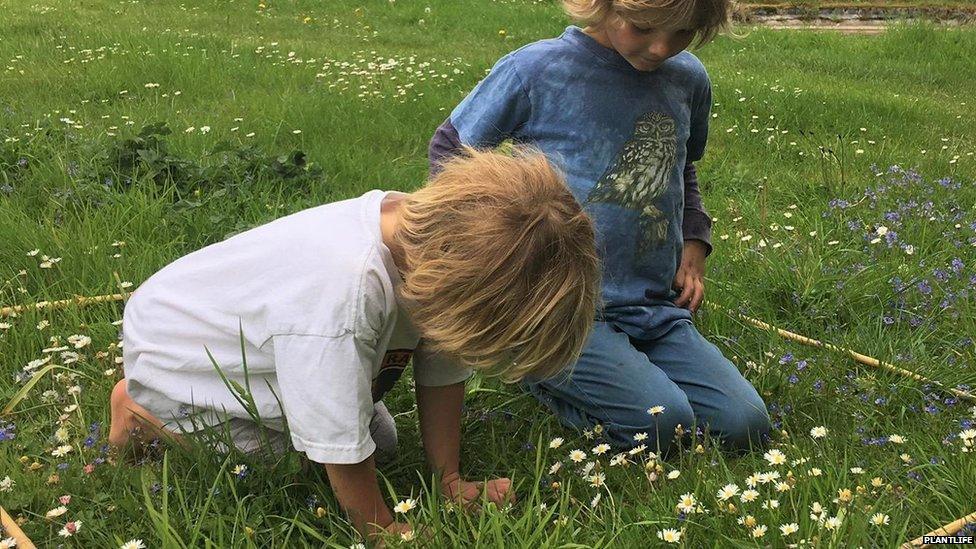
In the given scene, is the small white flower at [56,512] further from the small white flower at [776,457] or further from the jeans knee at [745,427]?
the jeans knee at [745,427]

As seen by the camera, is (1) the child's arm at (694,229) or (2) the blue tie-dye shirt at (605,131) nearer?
(2) the blue tie-dye shirt at (605,131)

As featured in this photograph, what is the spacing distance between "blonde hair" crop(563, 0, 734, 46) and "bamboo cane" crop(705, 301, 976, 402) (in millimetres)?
938

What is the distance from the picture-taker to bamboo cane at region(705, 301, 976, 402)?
7.63ft

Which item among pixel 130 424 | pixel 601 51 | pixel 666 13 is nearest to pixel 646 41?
pixel 666 13

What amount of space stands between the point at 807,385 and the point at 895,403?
221mm

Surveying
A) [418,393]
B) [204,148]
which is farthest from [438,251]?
[204,148]

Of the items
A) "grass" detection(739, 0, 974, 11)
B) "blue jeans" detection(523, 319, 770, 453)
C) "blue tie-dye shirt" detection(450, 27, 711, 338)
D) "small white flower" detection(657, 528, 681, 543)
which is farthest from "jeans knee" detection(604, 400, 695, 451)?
"grass" detection(739, 0, 974, 11)

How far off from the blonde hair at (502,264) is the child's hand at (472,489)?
1.49ft

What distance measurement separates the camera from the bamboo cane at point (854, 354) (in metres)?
2.33

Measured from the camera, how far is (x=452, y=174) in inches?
65.3

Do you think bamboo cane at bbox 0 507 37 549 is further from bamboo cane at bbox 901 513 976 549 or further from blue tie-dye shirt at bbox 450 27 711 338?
bamboo cane at bbox 901 513 976 549

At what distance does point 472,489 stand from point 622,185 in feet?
3.10

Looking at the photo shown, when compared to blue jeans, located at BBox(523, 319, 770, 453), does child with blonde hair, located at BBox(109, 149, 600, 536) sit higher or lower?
higher

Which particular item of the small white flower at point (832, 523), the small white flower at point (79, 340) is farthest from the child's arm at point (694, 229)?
the small white flower at point (79, 340)
